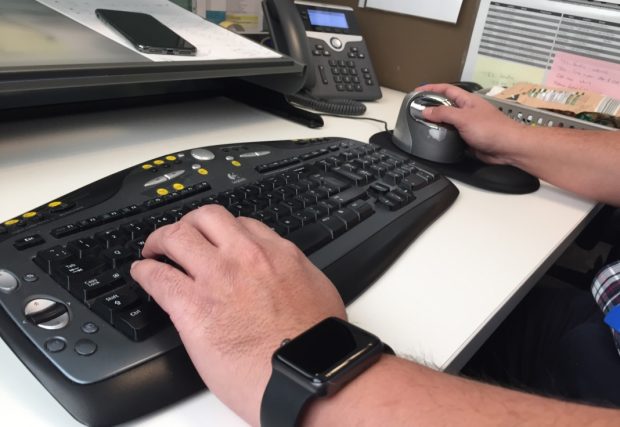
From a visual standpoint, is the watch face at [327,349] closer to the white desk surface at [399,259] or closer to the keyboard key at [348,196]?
the white desk surface at [399,259]

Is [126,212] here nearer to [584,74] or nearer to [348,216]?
[348,216]

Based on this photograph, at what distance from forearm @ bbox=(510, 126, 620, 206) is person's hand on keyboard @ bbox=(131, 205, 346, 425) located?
511 mm

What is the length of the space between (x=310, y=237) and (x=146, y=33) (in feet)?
1.40

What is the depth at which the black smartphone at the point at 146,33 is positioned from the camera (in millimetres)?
688

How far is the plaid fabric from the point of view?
66 centimetres

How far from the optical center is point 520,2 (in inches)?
41.8

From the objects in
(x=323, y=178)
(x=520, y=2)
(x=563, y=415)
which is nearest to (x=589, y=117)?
(x=520, y=2)

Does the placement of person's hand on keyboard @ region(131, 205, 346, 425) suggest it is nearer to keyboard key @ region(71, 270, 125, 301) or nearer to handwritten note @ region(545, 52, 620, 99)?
keyboard key @ region(71, 270, 125, 301)

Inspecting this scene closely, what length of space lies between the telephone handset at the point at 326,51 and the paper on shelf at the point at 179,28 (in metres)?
0.16

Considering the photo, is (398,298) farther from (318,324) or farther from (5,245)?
(5,245)

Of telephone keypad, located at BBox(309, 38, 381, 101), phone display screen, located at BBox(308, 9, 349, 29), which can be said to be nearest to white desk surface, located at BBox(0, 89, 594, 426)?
telephone keypad, located at BBox(309, 38, 381, 101)

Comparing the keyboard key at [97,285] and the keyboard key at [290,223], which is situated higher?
the keyboard key at [97,285]

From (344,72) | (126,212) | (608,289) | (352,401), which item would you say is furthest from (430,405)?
(344,72)

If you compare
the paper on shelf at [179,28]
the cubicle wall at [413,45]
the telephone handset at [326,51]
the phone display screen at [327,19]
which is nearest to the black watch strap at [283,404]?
the paper on shelf at [179,28]
